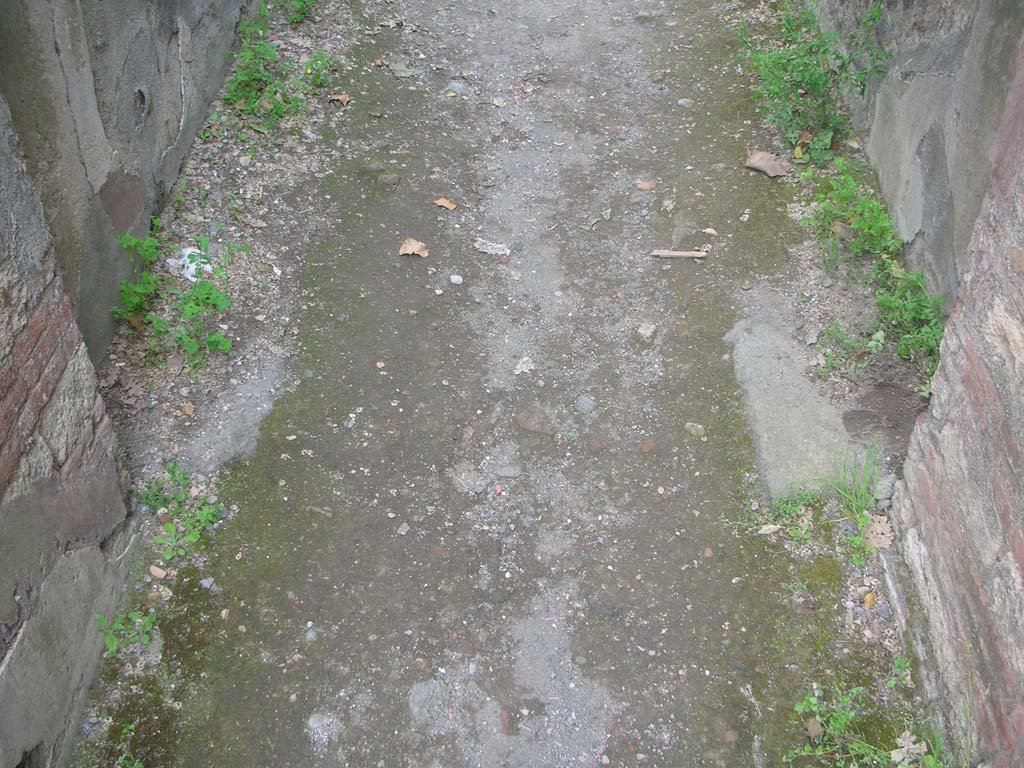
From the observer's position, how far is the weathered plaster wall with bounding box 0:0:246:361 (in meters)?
2.71

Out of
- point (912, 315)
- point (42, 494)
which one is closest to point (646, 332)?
point (912, 315)

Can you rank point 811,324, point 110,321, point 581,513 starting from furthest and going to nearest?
point 811,324
point 110,321
point 581,513

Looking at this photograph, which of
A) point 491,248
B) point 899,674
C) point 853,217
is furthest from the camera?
point 491,248

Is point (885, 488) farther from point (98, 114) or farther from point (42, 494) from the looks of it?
point (98, 114)

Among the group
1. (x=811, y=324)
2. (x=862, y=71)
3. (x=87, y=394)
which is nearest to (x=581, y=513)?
(x=811, y=324)

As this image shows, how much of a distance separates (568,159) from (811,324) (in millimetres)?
1734

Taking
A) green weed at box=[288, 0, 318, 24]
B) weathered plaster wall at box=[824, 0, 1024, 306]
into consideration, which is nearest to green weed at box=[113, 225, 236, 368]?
green weed at box=[288, 0, 318, 24]

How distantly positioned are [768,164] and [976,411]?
2260 millimetres

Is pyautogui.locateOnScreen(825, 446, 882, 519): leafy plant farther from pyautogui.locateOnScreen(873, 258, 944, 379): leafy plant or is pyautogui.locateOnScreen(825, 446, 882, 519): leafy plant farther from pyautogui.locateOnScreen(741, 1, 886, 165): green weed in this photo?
pyautogui.locateOnScreen(741, 1, 886, 165): green weed

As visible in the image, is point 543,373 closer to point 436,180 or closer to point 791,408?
point 791,408

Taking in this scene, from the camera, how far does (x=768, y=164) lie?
4.23 metres

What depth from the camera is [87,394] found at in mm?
2529

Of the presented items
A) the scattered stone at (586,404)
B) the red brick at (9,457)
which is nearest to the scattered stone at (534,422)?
the scattered stone at (586,404)

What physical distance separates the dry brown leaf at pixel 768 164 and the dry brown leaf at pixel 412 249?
171 cm
